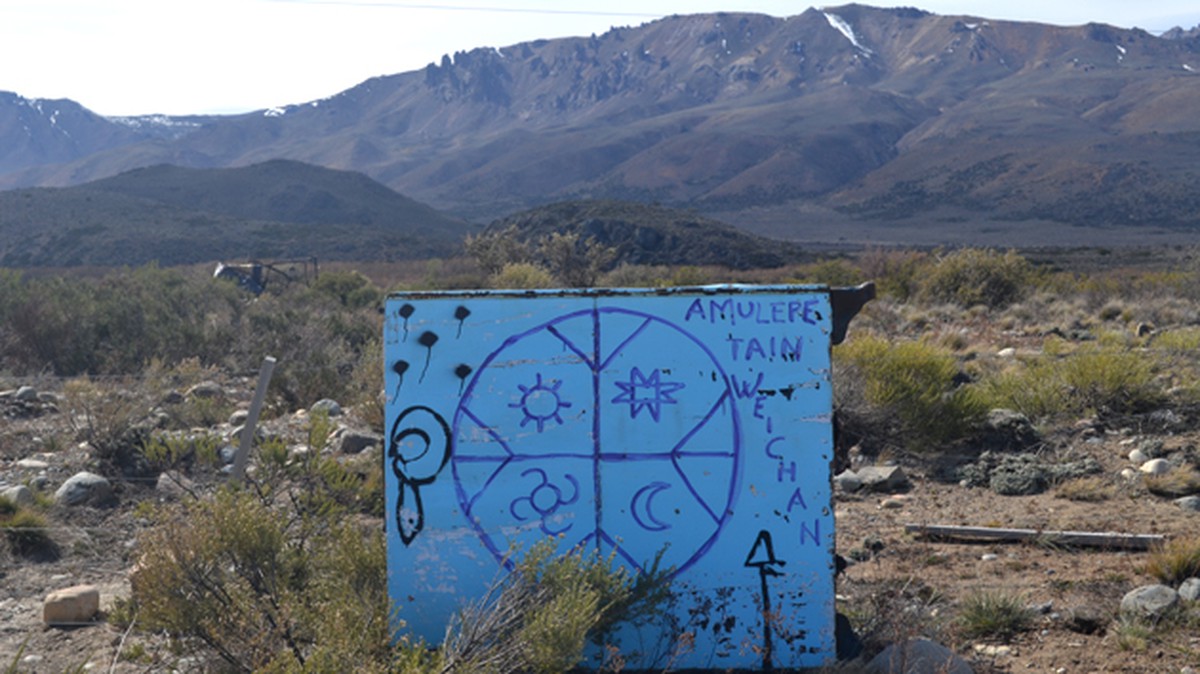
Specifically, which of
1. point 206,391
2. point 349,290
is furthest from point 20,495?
point 349,290

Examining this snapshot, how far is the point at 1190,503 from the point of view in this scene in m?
7.73

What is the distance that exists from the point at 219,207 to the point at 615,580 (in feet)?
321

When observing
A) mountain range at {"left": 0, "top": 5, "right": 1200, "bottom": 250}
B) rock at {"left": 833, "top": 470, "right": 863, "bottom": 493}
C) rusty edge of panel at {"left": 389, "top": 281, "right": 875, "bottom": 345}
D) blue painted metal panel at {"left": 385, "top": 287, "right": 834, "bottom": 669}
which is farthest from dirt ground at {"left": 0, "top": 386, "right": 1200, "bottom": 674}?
mountain range at {"left": 0, "top": 5, "right": 1200, "bottom": 250}

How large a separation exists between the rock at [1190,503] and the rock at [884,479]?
193cm

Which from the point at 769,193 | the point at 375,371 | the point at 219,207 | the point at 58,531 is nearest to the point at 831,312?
the point at 58,531

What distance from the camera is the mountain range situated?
292 ft

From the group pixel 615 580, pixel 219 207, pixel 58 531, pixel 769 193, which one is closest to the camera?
pixel 615 580

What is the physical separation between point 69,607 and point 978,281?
71.3 feet

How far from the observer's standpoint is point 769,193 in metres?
114

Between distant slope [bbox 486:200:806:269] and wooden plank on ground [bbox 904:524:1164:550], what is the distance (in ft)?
121

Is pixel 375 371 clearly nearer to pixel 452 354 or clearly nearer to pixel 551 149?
pixel 452 354

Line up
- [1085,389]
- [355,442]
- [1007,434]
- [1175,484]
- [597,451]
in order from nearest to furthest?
[597,451] < [1175,484] < [355,442] < [1007,434] < [1085,389]

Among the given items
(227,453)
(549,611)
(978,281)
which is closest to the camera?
(549,611)

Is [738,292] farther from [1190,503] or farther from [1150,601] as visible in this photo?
[1190,503]
